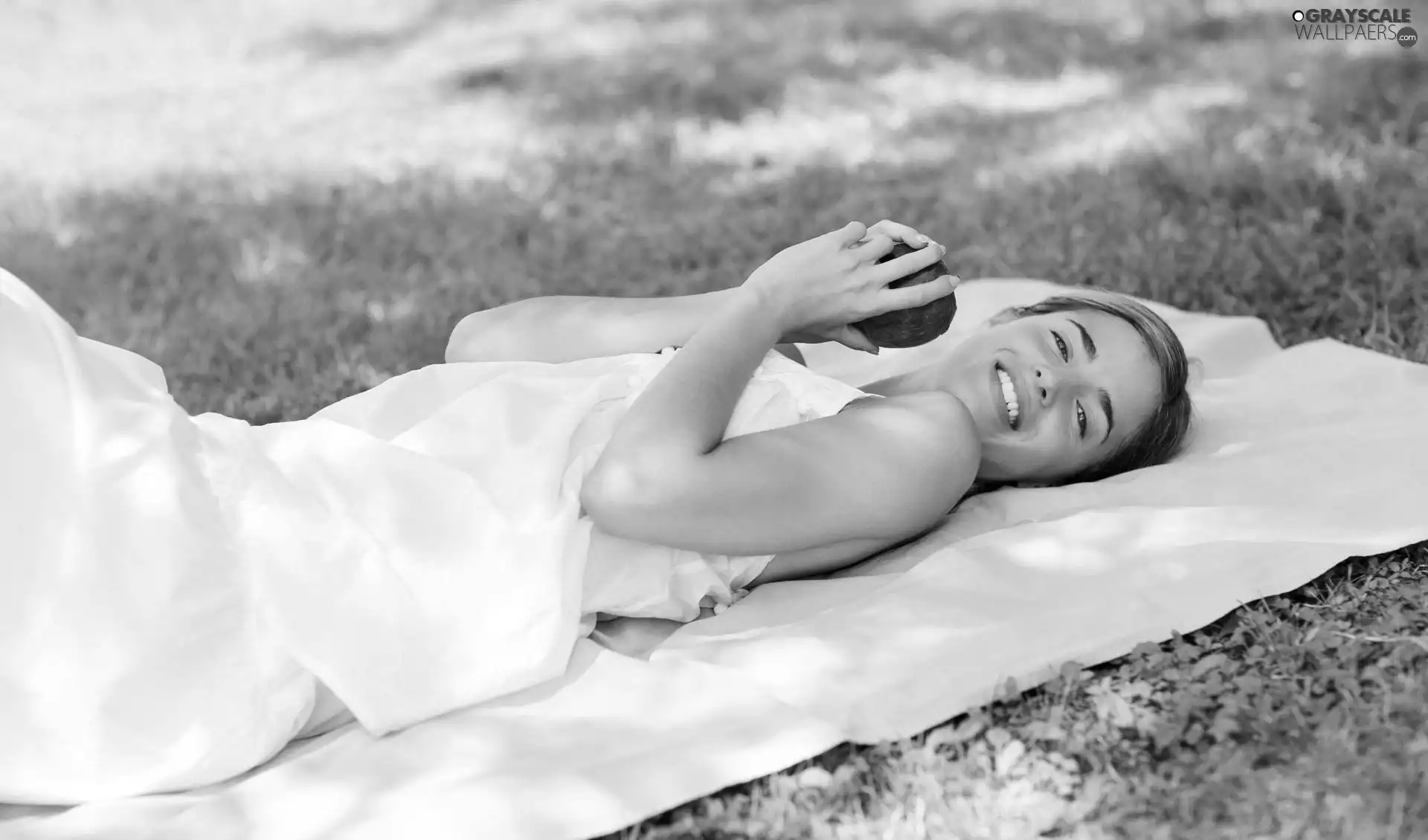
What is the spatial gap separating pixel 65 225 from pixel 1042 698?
15.8 feet

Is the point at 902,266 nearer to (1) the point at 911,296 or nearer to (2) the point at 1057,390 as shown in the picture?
(1) the point at 911,296

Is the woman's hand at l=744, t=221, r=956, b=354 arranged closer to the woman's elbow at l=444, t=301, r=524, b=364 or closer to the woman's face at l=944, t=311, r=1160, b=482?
the woman's face at l=944, t=311, r=1160, b=482

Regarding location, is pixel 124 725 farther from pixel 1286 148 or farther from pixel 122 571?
pixel 1286 148

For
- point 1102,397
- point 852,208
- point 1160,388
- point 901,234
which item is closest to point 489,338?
point 901,234

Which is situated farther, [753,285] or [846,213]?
[846,213]

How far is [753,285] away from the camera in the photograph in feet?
9.77

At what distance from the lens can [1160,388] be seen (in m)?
3.25

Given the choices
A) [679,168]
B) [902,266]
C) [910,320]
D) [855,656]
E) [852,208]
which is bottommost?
[855,656]

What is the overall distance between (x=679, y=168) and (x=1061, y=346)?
3314 millimetres

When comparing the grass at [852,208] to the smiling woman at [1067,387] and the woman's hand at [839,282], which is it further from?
the woman's hand at [839,282]

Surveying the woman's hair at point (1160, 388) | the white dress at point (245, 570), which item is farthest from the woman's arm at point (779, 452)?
the woman's hair at point (1160, 388)

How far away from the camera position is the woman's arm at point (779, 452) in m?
2.69

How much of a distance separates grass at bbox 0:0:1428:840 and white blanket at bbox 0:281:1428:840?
7 cm

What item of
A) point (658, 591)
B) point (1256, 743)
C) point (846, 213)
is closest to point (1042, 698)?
point (1256, 743)
